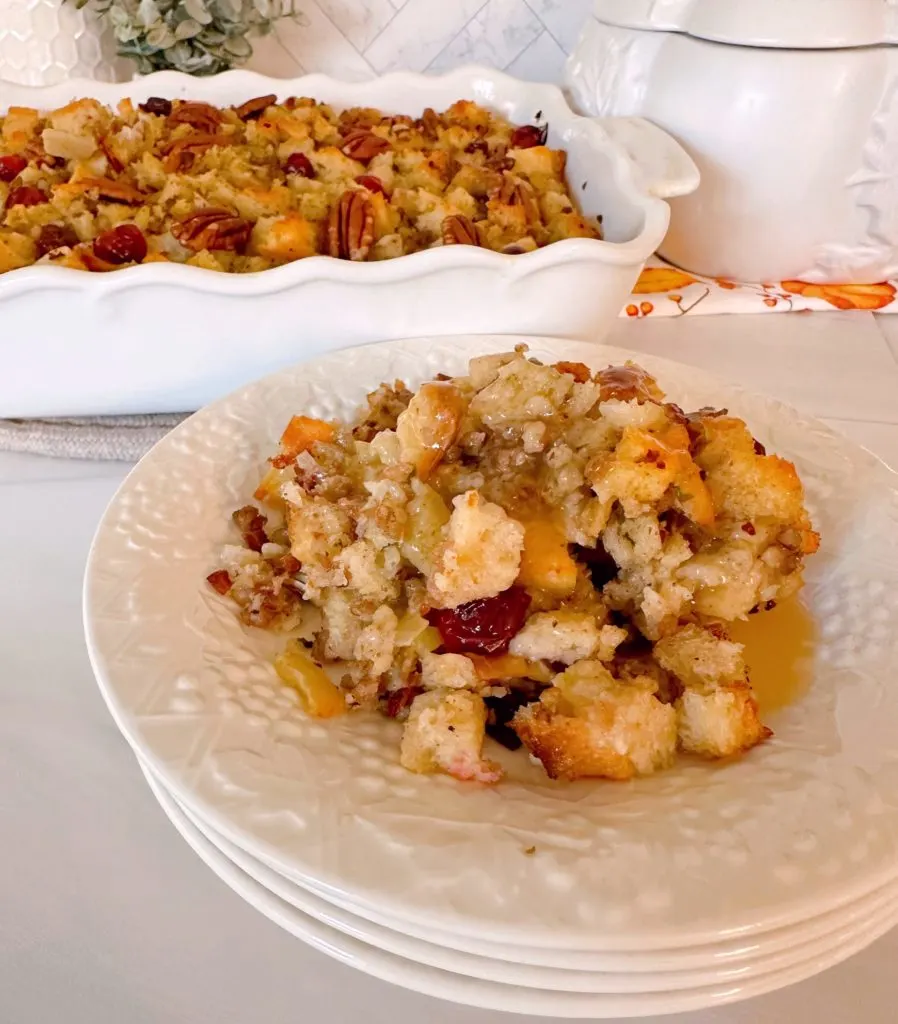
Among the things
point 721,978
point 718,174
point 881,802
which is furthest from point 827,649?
point 718,174

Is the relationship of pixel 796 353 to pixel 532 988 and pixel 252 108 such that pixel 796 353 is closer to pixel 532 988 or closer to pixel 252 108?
pixel 252 108

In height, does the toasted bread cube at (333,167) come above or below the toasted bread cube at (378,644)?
above

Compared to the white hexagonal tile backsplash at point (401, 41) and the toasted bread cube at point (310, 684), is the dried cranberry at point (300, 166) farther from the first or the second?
the toasted bread cube at point (310, 684)

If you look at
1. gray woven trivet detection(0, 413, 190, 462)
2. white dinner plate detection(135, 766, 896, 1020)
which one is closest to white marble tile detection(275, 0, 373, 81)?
gray woven trivet detection(0, 413, 190, 462)

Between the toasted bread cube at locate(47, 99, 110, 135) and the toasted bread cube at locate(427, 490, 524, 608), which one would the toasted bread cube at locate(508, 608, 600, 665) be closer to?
the toasted bread cube at locate(427, 490, 524, 608)

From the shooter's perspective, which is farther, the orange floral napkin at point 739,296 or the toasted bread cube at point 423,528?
the orange floral napkin at point 739,296

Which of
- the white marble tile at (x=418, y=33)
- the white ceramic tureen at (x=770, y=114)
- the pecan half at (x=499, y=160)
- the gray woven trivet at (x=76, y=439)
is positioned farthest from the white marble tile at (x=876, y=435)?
the white marble tile at (x=418, y=33)
